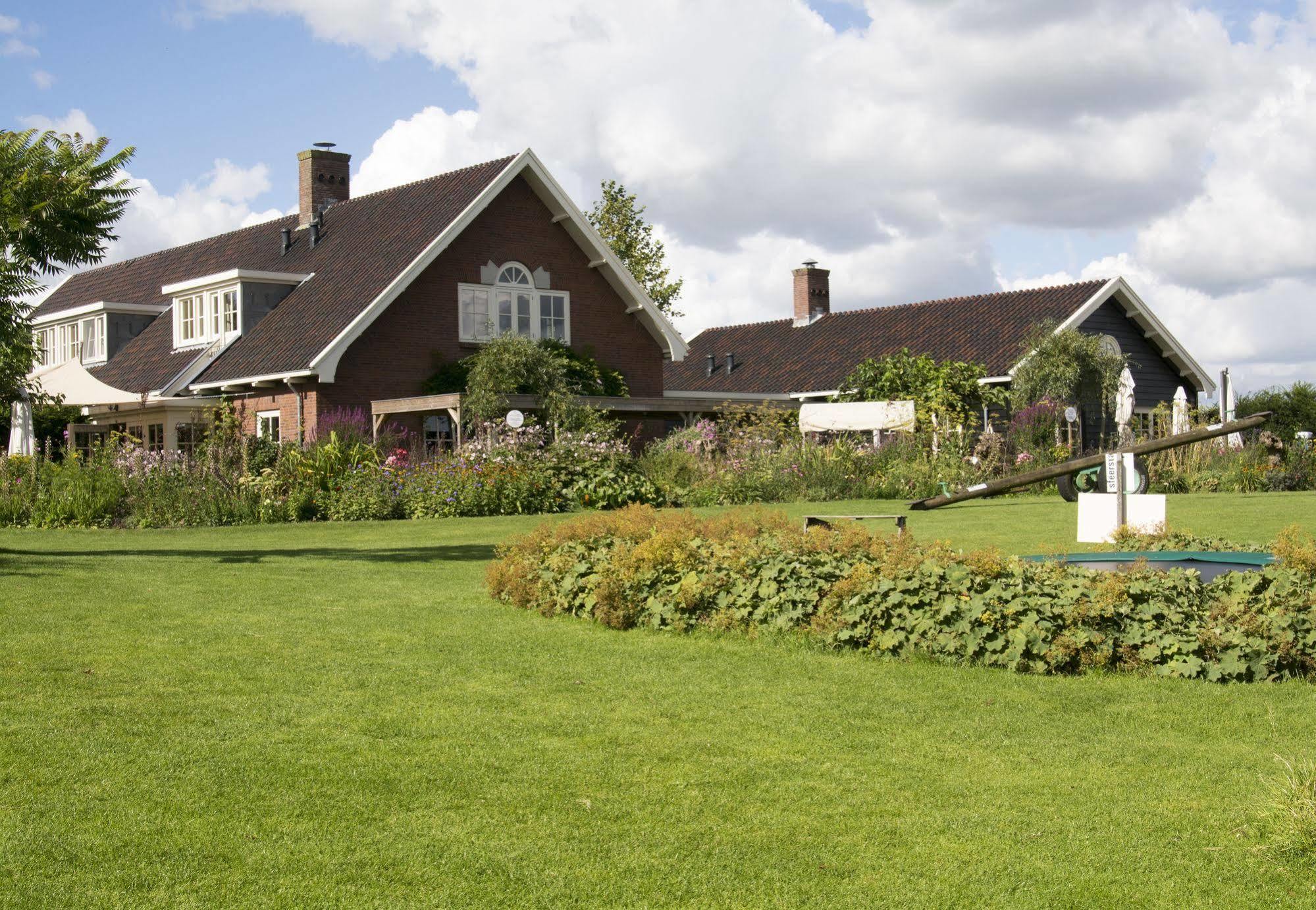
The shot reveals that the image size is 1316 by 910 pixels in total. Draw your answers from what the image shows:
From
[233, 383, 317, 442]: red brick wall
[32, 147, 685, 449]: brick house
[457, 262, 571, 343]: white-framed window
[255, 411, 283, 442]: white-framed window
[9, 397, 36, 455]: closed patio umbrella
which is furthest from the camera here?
[457, 262, 571, 343]: white-framed window

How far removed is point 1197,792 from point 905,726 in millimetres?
1469

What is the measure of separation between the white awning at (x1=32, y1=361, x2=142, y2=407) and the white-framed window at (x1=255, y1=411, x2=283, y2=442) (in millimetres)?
2442

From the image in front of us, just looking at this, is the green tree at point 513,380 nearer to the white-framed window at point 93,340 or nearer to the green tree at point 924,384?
the green tree at point 924,384

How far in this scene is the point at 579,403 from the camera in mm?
25922

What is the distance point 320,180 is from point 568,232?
7.30 meters

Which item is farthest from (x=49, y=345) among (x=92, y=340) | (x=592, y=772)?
(x=592, y=772)

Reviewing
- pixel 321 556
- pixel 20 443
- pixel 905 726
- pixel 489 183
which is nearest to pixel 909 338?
pixel 489 183

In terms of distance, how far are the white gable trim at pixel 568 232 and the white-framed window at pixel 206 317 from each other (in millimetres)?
4861

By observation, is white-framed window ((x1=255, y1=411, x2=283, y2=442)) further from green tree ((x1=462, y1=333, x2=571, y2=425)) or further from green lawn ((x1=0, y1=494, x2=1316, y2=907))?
green lawn ((x1=0, y1=494, x2=1316, y2=907))

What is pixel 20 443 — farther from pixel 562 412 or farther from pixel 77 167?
pixel 77 167

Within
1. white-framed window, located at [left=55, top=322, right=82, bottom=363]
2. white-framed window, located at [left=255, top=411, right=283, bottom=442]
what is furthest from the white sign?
white-framed window, located at [left=55, top=322, right=82, bottom=363]

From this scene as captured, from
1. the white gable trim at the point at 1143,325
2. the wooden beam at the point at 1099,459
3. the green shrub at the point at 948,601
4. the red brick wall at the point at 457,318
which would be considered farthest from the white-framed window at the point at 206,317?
the wooden beam at the point at 1099,459

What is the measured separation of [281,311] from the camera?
97.0 feet

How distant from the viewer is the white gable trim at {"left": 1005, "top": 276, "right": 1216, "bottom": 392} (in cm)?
3353
